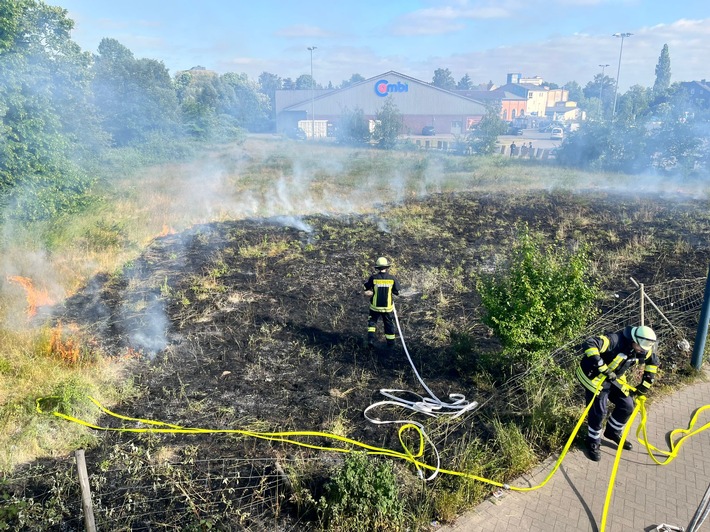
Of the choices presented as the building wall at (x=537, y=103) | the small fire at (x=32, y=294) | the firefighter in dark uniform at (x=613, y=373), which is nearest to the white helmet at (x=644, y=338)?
the firefighter in dark uniform at (x=613, y=373)

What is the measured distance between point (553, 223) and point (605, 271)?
4906mm

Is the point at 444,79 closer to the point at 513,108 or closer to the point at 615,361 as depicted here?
the point at 513,108

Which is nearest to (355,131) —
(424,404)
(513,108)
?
(424,404)

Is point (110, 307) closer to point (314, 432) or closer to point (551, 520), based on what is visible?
point (314, 432)

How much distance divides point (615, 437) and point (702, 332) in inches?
88.9

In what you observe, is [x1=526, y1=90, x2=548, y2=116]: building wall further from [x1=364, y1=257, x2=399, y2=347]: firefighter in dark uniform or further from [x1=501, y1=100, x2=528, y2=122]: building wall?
[x1=364, y1=257, x2=399, y2=347]: firefighter in dark uniform

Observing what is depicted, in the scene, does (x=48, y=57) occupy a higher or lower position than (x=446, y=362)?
→ higher

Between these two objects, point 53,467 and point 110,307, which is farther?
point 110,307

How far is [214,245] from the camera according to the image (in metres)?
12.9

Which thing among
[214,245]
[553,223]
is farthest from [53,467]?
[553,223]

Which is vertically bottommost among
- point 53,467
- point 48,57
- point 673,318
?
point 53,467

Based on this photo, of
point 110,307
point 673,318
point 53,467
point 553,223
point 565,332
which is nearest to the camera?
point 53,467

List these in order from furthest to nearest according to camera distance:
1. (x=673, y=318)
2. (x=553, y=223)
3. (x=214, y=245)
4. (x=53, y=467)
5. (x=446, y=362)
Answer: (x=553, y=223) < (x=214, y=245) < (x=673, y=318) < (x=446, y=362) < (x=53, y=467)

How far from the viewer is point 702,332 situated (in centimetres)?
623
